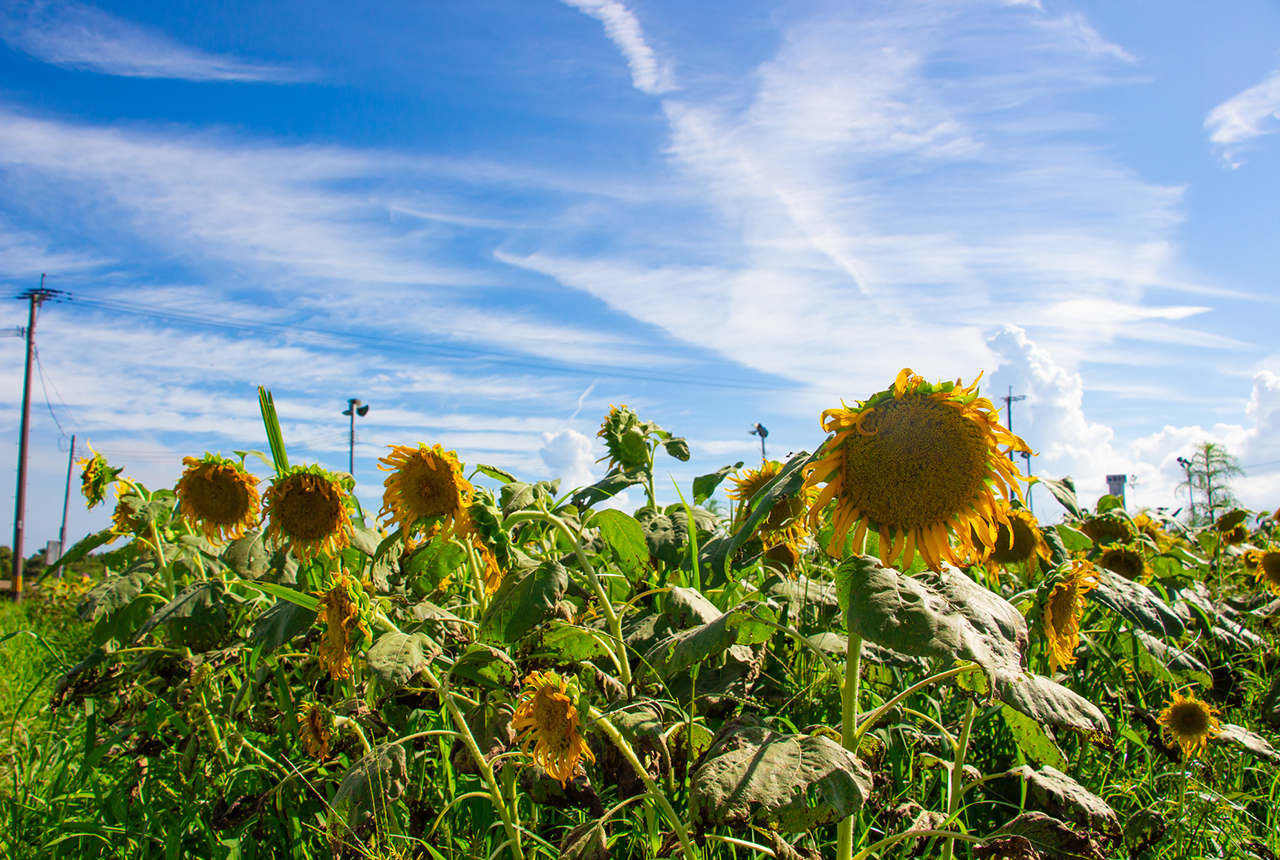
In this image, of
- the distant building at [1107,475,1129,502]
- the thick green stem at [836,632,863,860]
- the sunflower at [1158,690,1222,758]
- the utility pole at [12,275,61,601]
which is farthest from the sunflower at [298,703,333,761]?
the utility pole at [12,275,61,601]

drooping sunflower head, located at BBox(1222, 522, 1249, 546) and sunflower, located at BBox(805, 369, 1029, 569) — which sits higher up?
sunflower, located at BBox(805, 369, 1029, 569)

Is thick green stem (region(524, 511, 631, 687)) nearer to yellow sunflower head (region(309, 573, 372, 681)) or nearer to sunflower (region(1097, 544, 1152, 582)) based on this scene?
yellow sunflower head (region(309, 573, 372, 681))

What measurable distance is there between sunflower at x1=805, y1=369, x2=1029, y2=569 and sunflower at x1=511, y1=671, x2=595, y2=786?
20.2 inches

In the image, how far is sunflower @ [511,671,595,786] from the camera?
4.42 ft

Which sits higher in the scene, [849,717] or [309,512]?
[309,512]

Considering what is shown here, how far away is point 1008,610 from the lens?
4.28 ft

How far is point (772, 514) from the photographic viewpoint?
1.95m

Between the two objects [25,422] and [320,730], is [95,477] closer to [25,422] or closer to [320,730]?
[320,730]

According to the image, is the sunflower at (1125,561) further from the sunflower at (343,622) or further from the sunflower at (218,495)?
the sunflower at (218,495)

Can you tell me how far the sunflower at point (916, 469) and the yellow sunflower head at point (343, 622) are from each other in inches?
35.4

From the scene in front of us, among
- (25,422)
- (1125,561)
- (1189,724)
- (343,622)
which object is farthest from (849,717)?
(25,422)

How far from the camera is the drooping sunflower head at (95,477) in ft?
9.57

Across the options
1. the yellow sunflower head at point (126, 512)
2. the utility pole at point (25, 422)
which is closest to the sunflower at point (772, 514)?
the yellow sunflower head at point (126, 512)

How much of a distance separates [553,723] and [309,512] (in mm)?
1131
